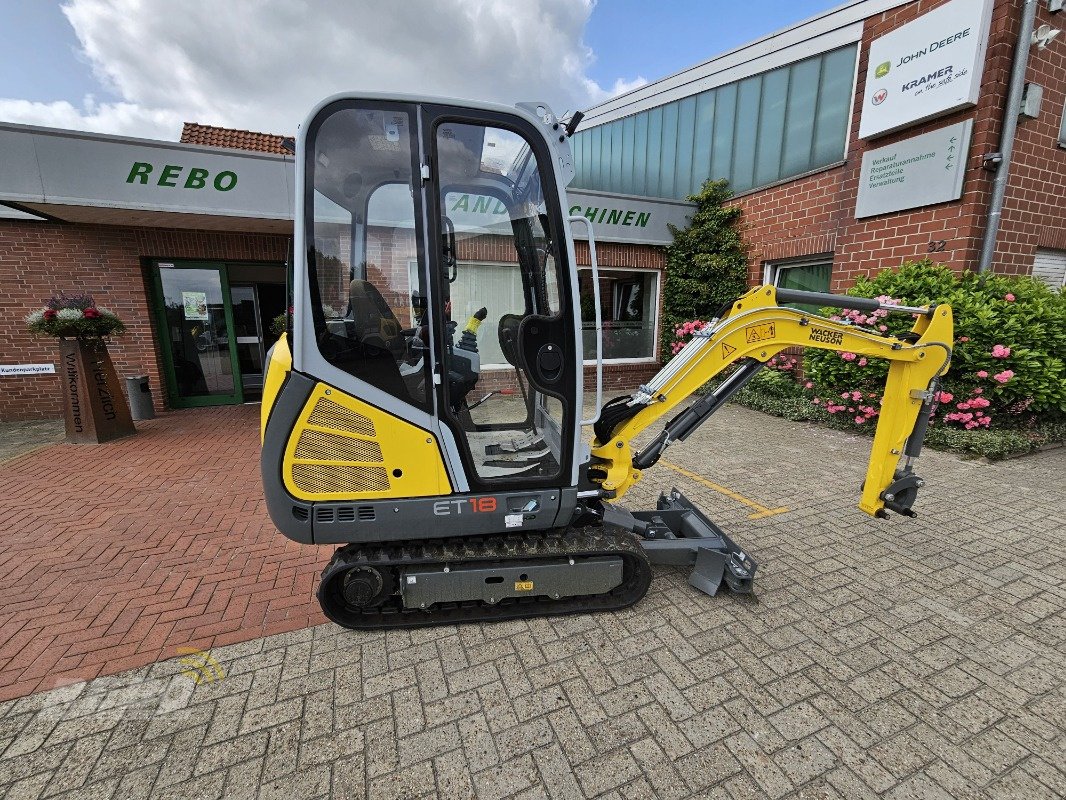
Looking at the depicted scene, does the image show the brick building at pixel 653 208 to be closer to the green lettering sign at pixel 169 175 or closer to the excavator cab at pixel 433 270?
the green lettering sign at pixel 169 175

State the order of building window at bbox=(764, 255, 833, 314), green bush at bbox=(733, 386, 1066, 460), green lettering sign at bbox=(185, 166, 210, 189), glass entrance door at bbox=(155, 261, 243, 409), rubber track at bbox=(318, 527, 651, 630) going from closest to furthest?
1. rubber track at bbox=(318, 527, 651, 630)
2. green bush at bbox=(733, 386, 1066, 460)
3. green lettering sign at bbox=(185, 166, 210, 189)
4. glass entrance door at bbox=(155, 261, 243, 409)
5. building window at bbox=(764, 255, 833, 314)

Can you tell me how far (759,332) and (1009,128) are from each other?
630cm

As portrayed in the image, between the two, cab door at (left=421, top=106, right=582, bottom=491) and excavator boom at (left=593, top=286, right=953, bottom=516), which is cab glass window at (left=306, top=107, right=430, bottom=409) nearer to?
cab door at (left=421, top=106, right=582, bottom=491)

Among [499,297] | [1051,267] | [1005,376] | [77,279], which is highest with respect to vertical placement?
[1051,267]

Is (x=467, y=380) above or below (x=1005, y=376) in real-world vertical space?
above

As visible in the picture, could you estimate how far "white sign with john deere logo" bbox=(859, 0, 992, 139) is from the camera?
5.71m

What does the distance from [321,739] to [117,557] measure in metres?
2.71

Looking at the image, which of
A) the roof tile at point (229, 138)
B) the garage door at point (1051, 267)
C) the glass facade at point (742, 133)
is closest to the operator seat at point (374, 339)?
the glass facade at point (742, 133)

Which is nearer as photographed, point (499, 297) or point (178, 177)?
point (499, 297)

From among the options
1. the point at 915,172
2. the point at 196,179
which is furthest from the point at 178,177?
the point at 915,172

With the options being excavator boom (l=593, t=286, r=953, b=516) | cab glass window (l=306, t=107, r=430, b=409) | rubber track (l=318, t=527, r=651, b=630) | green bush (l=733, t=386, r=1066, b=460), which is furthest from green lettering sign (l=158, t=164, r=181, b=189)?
green bush (l=733, t=386, r=1066, b=460)

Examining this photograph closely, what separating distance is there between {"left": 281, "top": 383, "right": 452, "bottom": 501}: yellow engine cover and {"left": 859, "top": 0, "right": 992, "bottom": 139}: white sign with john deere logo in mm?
7990

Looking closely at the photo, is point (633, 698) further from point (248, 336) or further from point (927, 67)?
point (248, 336)

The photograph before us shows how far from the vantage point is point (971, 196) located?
5973 millimetres
